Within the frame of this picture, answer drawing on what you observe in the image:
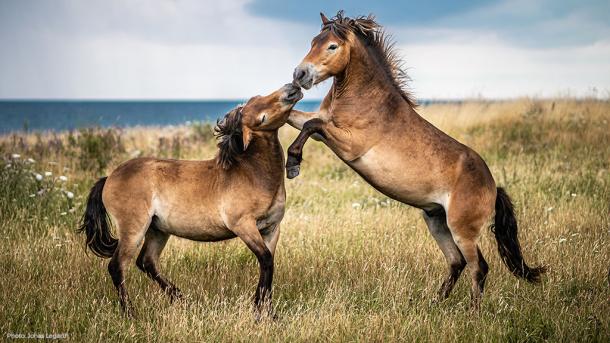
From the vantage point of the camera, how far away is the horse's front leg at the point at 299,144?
525cm

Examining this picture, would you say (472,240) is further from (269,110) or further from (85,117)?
(85,117)

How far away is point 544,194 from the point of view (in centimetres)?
971

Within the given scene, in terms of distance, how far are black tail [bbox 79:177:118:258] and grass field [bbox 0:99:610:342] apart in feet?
1.52

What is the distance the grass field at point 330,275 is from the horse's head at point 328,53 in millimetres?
1956

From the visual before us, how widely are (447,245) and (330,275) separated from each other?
1.28 metres

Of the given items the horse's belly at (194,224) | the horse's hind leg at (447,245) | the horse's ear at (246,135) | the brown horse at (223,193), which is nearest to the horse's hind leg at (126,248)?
the brown horse at (223,193)

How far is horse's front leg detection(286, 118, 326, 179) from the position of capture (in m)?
5.25

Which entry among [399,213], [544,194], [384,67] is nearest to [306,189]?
[399,213]

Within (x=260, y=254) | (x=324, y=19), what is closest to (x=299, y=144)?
(x=260, y=254)

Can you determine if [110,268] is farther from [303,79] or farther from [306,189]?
[306,189]

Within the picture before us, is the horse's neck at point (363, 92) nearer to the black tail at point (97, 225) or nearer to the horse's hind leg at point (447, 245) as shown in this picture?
the horse's hind leg at point (447, 245)

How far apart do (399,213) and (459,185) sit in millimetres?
3234

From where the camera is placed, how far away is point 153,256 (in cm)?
581

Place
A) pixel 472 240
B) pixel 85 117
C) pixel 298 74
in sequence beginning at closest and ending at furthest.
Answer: pixel 298 74, pixel 472 240, pixel 85 117
